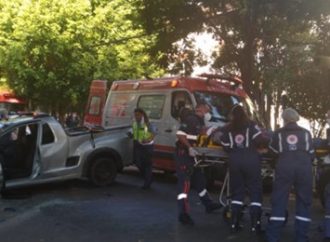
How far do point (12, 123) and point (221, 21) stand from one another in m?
8.86

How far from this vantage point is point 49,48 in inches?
1071

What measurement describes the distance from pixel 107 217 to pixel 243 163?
2384mm

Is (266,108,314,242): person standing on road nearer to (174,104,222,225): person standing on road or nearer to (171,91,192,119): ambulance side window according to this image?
(174,104,222,225): person standing on road

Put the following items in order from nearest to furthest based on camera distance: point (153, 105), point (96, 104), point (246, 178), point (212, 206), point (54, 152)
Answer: point (246, 178) < point (212, 206) < point (54, 152) < point (153, 105) < point (96, 104)

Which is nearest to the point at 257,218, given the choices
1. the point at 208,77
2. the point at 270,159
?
the point at 270,159

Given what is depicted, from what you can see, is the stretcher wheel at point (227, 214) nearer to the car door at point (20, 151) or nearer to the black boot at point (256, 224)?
the black boot at point (256, 224)

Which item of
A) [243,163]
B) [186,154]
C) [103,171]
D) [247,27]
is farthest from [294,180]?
[247,27]

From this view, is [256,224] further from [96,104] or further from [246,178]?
[96,104]

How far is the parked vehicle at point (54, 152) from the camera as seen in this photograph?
11.2 meters

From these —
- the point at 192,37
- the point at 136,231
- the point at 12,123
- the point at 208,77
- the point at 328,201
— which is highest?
the point at 192,37

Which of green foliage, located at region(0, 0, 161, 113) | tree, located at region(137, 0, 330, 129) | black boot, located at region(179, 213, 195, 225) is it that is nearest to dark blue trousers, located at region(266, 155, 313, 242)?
black boot, located at region(179, 213, 195, 225)

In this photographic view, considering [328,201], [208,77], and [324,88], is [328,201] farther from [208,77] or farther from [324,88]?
[324,88]

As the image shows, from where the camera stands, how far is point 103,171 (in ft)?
40.3

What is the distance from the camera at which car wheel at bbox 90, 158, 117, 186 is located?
12.1 meters
